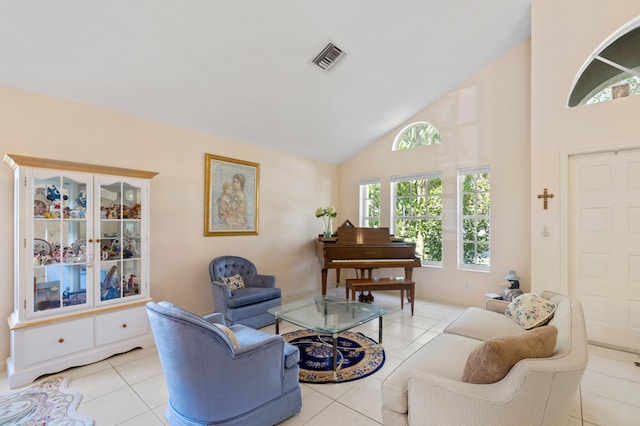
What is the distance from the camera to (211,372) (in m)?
1.71

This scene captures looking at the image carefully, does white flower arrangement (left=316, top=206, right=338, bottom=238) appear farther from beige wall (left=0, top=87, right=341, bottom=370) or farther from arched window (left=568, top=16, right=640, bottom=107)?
arched window (left=568, top=16, right=640, bottom=107)

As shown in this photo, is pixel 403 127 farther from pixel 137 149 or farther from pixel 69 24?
pixel 69 24

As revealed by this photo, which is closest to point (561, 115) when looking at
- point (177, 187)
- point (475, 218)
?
point (475, 218)

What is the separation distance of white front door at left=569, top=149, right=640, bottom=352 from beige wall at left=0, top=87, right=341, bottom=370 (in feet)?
13.3

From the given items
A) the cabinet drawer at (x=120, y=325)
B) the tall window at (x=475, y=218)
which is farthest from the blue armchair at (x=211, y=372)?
the tall window at (x=475, y=218)

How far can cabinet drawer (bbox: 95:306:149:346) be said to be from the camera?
2.93m

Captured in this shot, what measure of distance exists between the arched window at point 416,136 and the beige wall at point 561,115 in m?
1.65

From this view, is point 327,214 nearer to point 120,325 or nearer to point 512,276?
point 512,276

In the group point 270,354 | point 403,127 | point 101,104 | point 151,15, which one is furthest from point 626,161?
point 101,104

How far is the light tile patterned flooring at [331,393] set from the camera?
6.87 feet

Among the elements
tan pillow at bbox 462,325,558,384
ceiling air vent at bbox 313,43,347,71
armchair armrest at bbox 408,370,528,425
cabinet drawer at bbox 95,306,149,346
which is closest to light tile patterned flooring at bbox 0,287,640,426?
cabinet drawer at bbox 95,306,149,346

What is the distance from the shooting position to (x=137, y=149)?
11.7 feet

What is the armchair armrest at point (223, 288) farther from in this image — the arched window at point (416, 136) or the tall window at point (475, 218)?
the arched window at point (416, 136)

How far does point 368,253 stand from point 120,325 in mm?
3359
